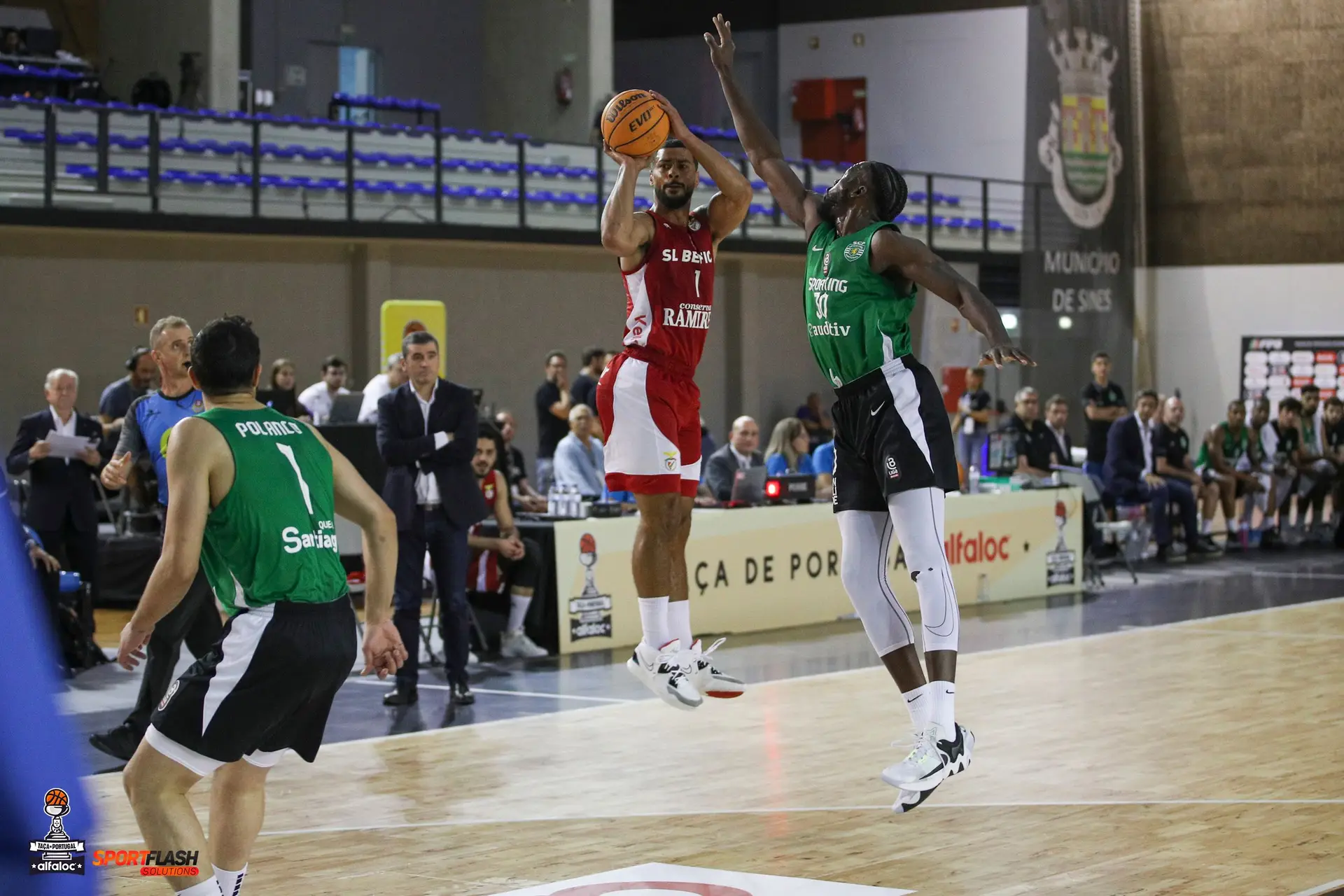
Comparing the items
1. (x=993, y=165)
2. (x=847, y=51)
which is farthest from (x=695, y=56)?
(x=993, y=165)

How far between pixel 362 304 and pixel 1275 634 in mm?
11663

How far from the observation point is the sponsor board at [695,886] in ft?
17.7

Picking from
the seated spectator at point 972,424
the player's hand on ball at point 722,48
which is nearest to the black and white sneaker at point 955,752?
the player's hand on ball at point 722,48

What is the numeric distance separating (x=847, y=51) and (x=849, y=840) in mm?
24579

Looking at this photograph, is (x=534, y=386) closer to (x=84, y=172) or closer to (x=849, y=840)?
(x=84, y=172)

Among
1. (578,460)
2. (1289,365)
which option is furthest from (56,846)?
(1289,365)

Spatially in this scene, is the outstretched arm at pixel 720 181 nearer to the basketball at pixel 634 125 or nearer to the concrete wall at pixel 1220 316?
the basketball at pixel 634 125

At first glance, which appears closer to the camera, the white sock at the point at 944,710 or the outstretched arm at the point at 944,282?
the outstretched arm at the point at 944,282

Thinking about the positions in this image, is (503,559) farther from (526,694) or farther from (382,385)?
(382,385)

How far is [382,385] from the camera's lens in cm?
1285

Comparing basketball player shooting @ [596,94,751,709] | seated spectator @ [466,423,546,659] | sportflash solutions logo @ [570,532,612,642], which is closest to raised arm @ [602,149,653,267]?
basketball player shooting @ [596,94,751,709]

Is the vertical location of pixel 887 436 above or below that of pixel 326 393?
below

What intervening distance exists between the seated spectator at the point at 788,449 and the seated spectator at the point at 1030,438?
2.15m

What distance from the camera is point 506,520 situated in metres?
10.5
